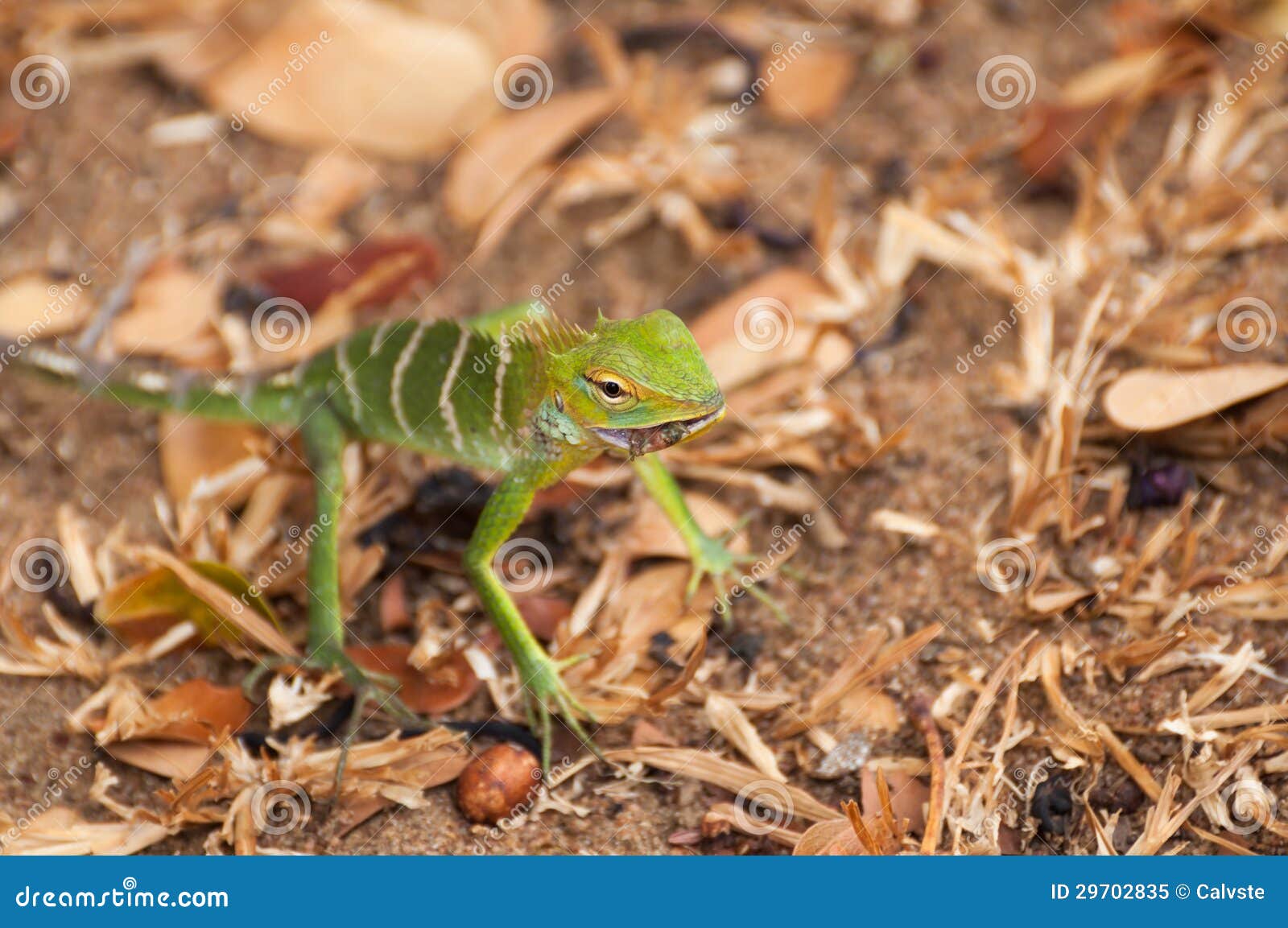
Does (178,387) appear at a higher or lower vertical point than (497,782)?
higher

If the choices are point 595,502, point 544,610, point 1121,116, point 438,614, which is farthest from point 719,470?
point 1121,116

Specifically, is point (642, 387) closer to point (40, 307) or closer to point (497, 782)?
point (497, 782)

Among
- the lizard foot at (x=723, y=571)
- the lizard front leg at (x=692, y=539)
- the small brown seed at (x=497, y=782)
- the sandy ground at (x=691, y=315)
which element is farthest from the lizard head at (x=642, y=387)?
the small brown seed at (x=497, y=782)

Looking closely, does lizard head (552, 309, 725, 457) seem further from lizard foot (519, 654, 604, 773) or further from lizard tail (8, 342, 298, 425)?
lizard tail (8, 342, 298, 425)

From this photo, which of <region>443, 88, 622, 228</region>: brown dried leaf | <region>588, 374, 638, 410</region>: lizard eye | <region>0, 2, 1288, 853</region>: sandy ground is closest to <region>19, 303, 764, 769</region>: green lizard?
<region>588, 374, 638, 410</region>: lizard eye

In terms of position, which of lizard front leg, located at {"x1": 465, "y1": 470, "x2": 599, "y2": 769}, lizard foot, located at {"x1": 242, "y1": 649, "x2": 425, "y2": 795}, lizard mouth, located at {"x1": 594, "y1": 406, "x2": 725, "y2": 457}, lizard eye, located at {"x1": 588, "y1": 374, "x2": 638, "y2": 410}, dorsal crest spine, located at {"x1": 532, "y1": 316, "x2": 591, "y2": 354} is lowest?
lizard foot, located at {"x1": 242, "y1": 649, "x2": 425, "y2": 795}

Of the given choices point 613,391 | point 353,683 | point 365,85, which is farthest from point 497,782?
point 365,85

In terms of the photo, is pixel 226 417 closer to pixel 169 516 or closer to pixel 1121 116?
pixel 169 516
